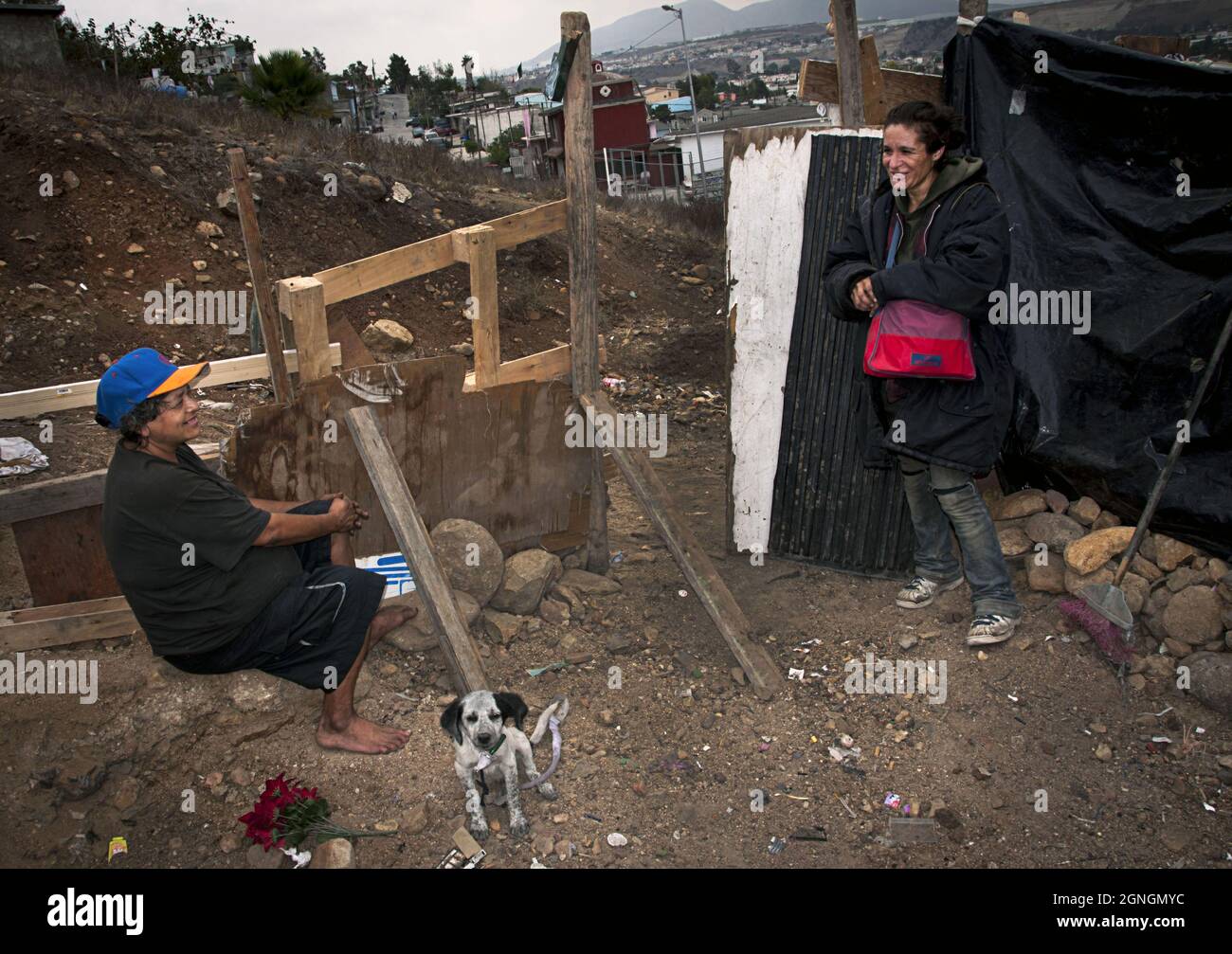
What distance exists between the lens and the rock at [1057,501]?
4.41 metres

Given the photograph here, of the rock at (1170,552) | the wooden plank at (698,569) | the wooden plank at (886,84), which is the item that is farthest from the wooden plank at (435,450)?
the rock at (1170,552)

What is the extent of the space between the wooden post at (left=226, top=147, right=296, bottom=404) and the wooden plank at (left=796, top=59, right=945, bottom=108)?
2.83 m

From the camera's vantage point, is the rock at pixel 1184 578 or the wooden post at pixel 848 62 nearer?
the rock at pixel 1184 578

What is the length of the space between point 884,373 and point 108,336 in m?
7.63

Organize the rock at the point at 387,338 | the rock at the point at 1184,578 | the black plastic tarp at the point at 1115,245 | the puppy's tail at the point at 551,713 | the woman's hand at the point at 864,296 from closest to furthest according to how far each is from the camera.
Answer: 1. the puppy's tail at the point at 551,713
2. the woman's hand at the point at 864,296
3. the black plastic tarp at the point at 1115,245
4. the rock at the point at 1184,578
5. the rock at the point at 387,338

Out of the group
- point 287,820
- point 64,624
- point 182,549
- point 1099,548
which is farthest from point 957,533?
point 64,624

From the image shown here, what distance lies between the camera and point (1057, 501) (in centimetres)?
441

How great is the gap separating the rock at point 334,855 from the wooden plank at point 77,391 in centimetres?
218

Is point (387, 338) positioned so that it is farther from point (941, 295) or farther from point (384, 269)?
point (941, 295)

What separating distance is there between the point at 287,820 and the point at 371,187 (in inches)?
433

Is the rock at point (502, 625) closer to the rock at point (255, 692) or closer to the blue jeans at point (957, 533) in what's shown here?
the rock at point (255, 692)

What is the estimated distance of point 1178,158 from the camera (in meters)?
3.88

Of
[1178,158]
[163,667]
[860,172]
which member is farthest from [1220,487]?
[163,667]

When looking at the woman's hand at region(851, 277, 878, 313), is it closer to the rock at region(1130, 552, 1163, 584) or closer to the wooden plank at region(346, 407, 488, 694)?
the rock at region(1130, 552, 1163, 584)
